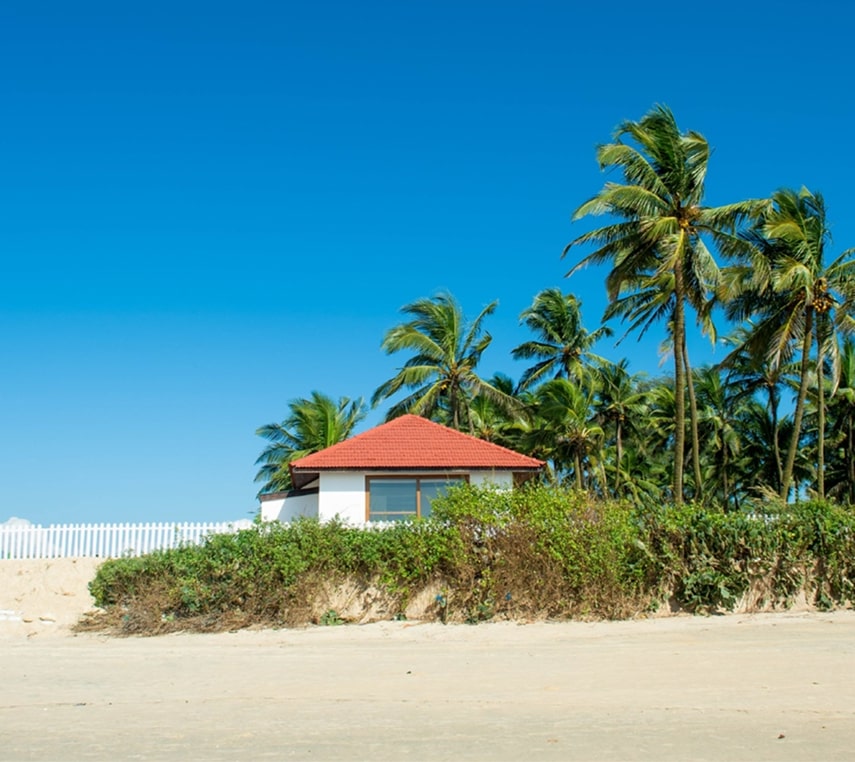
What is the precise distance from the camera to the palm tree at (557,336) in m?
37.1

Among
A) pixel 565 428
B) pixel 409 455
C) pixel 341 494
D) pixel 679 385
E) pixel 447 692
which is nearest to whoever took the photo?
pixel 447 692

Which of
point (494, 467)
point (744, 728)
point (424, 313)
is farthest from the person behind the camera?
point (424, 313)

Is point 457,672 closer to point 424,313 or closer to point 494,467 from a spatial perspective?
point 494,467

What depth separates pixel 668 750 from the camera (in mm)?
6773

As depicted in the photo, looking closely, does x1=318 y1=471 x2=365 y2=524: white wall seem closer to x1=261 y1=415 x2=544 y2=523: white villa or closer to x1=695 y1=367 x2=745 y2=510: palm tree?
x1=261 y1=415 x2=544 y2=523: white villa

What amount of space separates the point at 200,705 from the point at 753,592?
10467 mm

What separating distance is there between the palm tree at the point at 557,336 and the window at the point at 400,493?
48.7ft

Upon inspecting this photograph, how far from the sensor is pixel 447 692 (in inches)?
373

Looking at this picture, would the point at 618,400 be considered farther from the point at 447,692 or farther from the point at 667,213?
the point at 447,692

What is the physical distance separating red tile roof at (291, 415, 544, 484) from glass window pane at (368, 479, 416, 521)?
0.51 meters

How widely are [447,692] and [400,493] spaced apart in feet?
45.8

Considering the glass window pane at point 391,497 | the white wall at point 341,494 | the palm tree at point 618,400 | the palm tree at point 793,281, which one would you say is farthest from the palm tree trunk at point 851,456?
the white wall at point 341,494

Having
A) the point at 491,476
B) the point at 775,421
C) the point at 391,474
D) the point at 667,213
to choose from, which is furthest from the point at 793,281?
the point at 775,421

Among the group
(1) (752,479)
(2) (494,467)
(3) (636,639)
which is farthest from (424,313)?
(3) (636,639)
